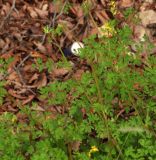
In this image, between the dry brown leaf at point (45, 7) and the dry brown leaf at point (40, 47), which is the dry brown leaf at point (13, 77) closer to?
the dry brown leaf at point (40, 47)

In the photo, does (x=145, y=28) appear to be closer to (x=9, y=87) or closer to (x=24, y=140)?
(x=9, y=87)

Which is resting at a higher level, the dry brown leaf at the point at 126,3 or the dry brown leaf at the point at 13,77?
the dry brown leaf at the point at 126,3

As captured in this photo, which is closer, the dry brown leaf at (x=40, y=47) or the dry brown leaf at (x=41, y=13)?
the dry brown leaf at (x=40, y=47)

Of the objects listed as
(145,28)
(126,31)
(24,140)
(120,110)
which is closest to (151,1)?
(145,28)

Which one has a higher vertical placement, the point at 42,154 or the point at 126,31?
the point at 126,31

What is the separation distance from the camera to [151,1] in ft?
15.6

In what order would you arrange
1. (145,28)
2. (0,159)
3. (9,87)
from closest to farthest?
(0,159) → (9,87) → (145,28)

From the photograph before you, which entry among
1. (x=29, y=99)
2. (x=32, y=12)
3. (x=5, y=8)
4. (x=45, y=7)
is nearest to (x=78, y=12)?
(x=45, y=7)

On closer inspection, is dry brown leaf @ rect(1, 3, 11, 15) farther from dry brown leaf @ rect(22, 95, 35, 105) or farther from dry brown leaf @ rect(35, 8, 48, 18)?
→ dry brown leaf @ rect(22, 95, 35, 105)

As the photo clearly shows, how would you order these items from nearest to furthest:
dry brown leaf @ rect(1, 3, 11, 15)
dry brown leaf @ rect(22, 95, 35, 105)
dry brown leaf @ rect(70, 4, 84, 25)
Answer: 1. dry brown leaf @ rect(22, 95, 35, 105)
2. dry brown leaf @ rect(70, 4, 84, 25)
3. dry brown leaf @ rect(1, 3, 11, 15)

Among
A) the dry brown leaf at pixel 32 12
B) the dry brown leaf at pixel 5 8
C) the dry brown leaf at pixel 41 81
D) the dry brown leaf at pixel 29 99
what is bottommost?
the dry brown leaf at pixel 29 99

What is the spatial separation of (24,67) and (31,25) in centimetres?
53

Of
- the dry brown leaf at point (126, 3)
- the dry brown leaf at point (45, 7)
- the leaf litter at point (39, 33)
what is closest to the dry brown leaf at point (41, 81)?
the leaf litter at point (39, 33)

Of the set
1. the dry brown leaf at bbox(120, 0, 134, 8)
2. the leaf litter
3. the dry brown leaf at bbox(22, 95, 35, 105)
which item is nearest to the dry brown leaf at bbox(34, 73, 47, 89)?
the leaf litter
